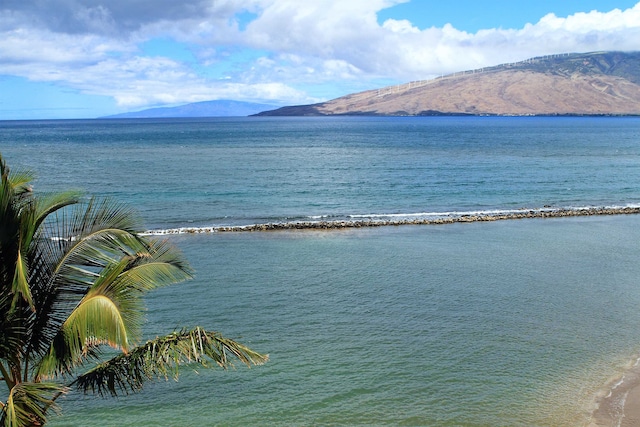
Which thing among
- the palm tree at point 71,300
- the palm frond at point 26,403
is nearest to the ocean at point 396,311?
the palm tree at point 71,300

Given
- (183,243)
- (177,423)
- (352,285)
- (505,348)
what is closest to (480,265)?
(352,285)

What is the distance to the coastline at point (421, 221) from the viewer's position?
35.5 meters

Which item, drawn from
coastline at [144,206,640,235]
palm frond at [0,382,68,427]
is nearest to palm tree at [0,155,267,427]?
palm frond at [0,382,68,427]

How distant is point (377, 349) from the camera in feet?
55.8

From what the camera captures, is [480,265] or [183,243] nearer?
[480,265]

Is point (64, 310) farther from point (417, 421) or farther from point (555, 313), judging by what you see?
point (555, 313)

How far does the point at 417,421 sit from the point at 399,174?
52569 mm

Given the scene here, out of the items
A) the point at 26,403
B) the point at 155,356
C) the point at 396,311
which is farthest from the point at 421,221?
the point at 26,403

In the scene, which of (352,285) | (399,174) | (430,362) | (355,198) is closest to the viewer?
(430,362)

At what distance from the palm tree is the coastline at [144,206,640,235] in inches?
1022

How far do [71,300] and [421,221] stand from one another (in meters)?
30.7

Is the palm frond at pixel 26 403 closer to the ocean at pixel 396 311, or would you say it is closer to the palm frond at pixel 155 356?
the palm frond at pixel 155 356

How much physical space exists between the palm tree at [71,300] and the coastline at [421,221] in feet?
85.2

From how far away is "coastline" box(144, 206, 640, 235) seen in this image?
3553cm
